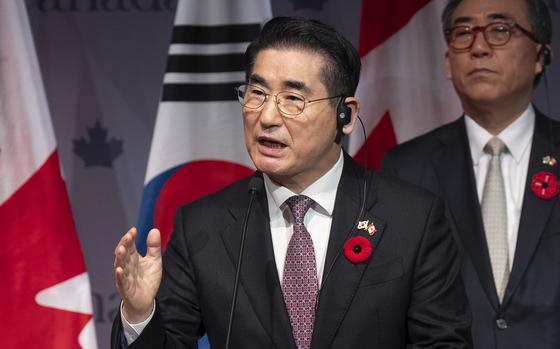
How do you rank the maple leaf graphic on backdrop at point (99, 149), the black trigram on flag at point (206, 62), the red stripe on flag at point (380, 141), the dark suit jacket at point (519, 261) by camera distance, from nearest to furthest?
the dark suit jacket at point (519, 261)
the black trigram on flag at point (206, 62)
the red stripe on flag at point (380, 141)
the maple leaf graphic on backdrop at point (99, 149)

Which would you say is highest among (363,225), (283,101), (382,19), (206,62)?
(382,19)

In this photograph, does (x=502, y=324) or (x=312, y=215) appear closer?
(x=312, y=215)

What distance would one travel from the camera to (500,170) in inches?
116

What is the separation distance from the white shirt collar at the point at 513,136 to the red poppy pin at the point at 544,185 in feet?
0.38

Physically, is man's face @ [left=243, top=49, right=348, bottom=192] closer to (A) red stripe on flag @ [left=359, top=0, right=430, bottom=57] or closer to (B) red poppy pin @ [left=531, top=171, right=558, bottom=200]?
(B) red poppy pin @ [left=531, top=171, right=558, bottom=200]

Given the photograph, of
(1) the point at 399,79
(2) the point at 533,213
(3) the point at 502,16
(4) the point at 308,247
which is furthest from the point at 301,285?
(1) the point at 399,79

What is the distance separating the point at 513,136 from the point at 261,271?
115 centimetres

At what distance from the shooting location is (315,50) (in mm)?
2246

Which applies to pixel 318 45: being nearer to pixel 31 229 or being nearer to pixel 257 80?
pixel 257 80

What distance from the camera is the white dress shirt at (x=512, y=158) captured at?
2889 millimetres

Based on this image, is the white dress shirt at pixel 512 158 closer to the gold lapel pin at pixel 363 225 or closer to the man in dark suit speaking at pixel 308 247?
the man in dark suit speaking at pixel 308 247

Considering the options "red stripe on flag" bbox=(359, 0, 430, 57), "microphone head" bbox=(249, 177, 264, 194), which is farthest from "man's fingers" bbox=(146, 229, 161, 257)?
"red stripe on flag" bbox=(359, 0, 430, 57)

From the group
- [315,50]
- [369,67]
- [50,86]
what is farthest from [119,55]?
[315,50]

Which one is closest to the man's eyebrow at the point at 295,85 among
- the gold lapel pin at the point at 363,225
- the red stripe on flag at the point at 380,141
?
the gold lapel pin at the point at 363,225
